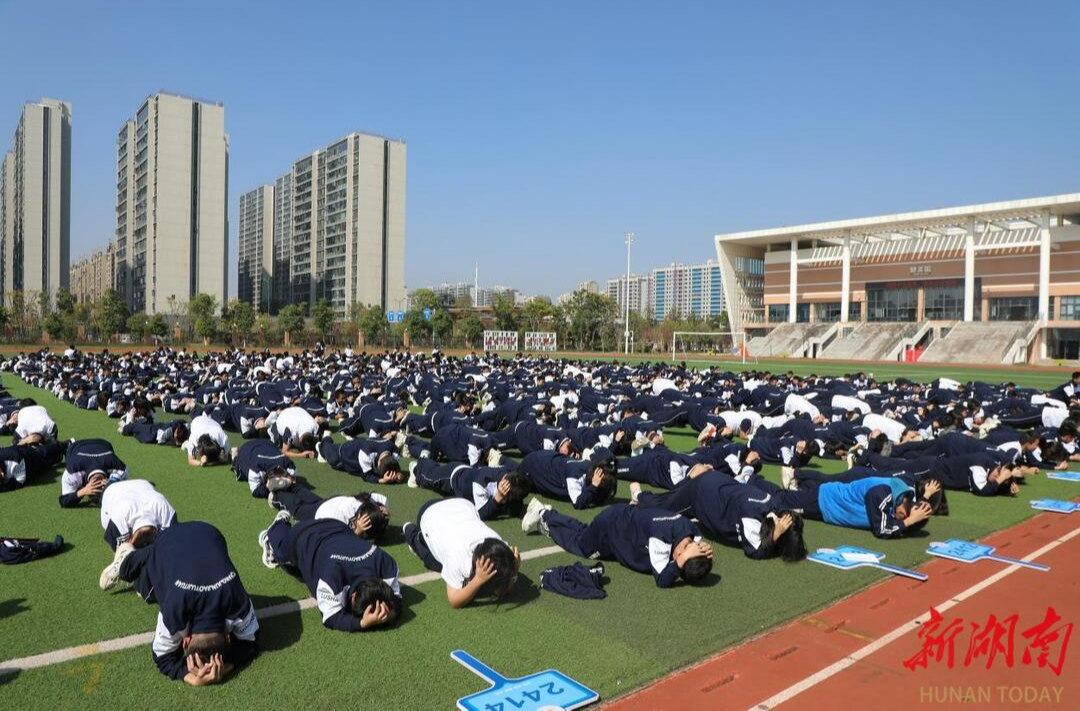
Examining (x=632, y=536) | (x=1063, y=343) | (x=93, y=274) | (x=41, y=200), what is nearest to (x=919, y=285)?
(x=1063, y=343)

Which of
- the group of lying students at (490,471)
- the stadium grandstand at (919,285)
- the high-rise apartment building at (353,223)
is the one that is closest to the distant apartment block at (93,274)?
the high-rise apartment building at (353,223)

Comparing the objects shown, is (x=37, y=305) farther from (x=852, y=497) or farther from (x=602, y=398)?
(x=852, y=497)

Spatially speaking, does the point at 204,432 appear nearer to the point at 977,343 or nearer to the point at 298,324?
Result: the point at 977,343

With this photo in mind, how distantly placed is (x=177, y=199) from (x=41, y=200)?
26.4 m

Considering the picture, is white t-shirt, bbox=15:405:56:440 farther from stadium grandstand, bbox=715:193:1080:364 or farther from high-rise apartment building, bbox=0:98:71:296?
high-rise apartment building, bbox=0:98:71:296

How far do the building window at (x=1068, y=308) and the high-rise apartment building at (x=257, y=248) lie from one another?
323 feet

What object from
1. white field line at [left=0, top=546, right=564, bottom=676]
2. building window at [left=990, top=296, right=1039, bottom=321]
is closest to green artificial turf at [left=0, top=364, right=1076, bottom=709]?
white field line at [left=0, top=546, right=564, bottom=676]

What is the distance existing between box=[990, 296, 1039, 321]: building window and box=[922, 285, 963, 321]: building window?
8.28 ft

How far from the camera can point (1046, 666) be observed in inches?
173

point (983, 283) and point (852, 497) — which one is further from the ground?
point (983, 283)

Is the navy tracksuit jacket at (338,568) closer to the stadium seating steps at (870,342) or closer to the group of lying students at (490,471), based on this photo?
the group of lying students at (490,471)

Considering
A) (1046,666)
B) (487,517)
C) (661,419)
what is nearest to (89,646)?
(487,517)

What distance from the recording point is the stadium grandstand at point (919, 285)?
4784 cm

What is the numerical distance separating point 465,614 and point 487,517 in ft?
7.82
